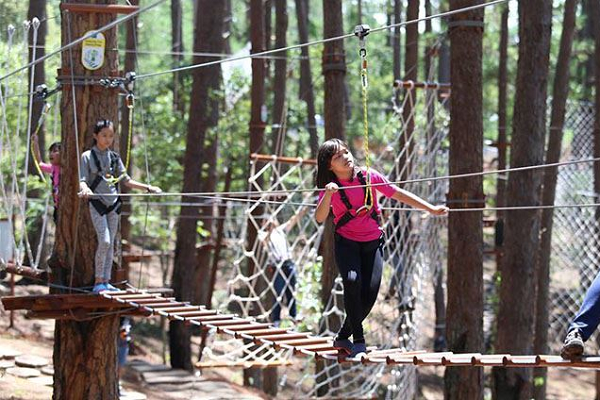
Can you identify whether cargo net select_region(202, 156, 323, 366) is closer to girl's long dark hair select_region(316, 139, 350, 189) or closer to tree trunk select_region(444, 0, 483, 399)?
tree trunk select_region(444, 0, 483, 399)

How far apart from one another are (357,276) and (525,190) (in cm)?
307

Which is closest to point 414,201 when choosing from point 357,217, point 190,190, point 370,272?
point 357,217

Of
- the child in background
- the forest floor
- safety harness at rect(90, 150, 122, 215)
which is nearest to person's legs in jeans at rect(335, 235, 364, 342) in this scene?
the child in background

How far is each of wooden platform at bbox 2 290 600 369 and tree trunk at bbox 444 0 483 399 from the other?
4.23 ft

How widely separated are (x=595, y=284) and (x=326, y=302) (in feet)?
18.8

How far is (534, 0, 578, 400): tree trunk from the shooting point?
1145cm

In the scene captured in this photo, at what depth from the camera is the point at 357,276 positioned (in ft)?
17.3

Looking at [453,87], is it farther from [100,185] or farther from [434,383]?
[434,383]

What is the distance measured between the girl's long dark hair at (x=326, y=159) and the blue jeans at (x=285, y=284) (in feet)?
14.3

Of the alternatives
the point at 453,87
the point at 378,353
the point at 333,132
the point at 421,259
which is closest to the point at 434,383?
the point at 421,259

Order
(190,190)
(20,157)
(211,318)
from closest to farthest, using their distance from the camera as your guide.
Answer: (211,318) < (190,190) < (20,157)

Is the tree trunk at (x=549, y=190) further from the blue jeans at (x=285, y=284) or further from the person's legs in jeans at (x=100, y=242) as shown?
the person's legs in jeans at (x=100, y=242)

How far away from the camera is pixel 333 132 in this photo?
31.1 ft

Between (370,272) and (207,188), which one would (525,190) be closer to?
(370,272)
